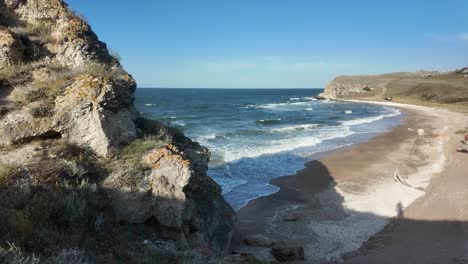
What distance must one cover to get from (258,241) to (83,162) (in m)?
5.72

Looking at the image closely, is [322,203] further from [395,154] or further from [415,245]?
[395,154]

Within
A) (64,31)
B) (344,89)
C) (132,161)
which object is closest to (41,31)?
(64,31)

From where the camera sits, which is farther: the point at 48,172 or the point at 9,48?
the point at 9,48

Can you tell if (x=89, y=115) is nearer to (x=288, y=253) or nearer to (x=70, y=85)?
(x=70, y=85)

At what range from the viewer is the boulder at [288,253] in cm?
988

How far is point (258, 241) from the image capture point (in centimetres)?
1068

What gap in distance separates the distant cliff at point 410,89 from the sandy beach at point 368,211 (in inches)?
2000

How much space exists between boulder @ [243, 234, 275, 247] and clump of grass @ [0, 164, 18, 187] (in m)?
6.52

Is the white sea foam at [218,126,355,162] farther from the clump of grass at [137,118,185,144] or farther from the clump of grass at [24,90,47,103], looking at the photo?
the clump of grass at [24,90,47,103]

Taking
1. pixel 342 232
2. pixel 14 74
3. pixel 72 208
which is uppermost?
pixel 14 74

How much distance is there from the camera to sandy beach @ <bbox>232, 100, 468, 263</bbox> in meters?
10.7

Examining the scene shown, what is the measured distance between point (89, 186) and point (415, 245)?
9.10 m

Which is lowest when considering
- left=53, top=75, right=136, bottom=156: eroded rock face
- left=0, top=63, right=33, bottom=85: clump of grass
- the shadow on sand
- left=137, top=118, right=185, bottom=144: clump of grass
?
the shadow on sand

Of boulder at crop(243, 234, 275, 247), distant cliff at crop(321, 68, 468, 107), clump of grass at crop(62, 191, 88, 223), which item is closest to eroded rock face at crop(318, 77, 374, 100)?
distant cliff at crop(321, 68, 468, 107)
